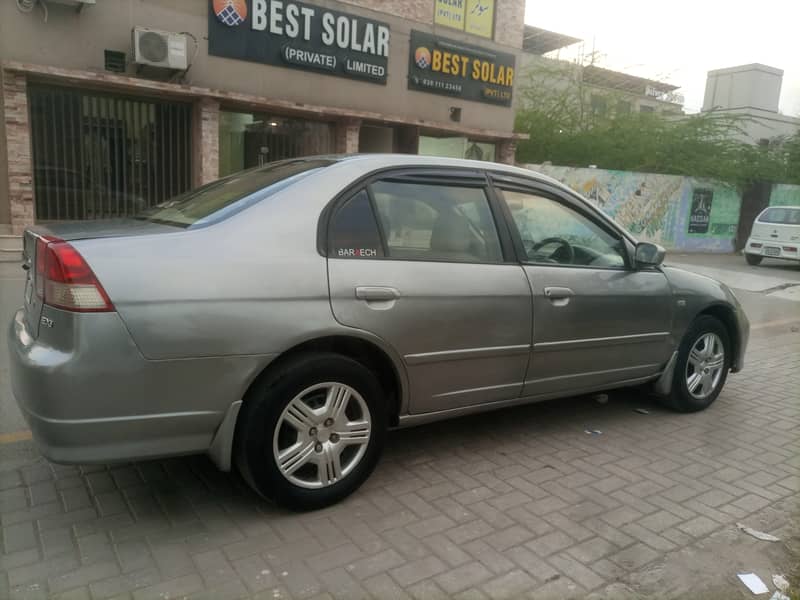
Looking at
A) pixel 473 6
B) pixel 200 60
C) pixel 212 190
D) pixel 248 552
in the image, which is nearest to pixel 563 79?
pixel 473 6

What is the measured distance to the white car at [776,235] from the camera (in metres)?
16.1

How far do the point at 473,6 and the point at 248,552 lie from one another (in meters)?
16.3

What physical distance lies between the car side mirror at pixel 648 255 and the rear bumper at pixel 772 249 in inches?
570

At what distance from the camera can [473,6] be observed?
1616cm

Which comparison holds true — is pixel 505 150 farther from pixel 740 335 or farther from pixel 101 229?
pixel 101 229

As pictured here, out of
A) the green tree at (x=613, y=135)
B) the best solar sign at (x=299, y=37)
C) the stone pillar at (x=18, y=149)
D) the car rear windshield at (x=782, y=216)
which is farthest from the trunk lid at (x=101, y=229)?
the green tree at (x=613, y=135)

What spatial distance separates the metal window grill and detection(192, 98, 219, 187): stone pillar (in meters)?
0.27

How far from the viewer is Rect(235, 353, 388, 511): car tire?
106 inches

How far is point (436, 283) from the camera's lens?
316cm

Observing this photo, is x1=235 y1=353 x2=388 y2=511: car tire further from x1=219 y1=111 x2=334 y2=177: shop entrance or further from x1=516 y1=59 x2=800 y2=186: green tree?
x1=516 y1=59 x2=800 y2=186: green tree

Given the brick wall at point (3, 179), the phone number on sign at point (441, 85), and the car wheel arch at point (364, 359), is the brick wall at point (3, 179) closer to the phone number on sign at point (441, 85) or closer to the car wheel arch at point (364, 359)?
the phone number on sign at point (441, 85)

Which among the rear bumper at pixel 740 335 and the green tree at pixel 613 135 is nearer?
the rear bumper at pixel 740 335

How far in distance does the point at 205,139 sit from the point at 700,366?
1059cm

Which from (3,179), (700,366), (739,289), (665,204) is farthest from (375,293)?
(665,204)
